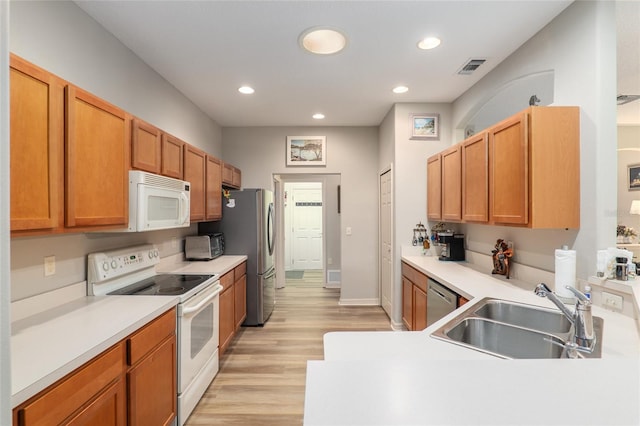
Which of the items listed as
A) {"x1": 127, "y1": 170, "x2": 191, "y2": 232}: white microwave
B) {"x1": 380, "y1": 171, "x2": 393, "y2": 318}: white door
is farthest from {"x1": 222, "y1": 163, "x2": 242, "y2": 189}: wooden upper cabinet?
{"x1": 380, "y1": 171, "x2": 393, "y2": 318}: white door

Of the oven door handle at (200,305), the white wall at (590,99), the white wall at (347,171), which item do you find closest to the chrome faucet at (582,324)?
the white wall at (590,99)

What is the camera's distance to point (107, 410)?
53.3 inches

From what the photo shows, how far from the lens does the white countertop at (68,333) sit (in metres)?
1.05

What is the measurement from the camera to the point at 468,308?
1718 millimetres

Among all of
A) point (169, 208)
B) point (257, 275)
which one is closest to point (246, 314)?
point (257, 275)

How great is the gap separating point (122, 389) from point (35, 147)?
1.16 metres

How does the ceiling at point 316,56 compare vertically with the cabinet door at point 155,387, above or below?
above

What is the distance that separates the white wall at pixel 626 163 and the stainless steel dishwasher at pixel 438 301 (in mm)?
3751

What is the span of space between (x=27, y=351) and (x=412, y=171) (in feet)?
11.5

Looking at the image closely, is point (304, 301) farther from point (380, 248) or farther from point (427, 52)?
point (427, 52)

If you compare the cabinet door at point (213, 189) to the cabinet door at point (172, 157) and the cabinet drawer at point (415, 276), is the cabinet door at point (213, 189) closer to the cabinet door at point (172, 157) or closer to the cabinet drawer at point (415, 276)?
the cabinet door at point (172, 157)

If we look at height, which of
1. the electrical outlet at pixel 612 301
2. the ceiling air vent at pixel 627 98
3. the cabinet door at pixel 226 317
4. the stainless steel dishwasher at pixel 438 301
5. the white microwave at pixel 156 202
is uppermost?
the ceiling air vent at pixel 627 98

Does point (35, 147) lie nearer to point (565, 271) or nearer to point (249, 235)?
point (249, 235)

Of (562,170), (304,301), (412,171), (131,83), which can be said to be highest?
(131,83)
